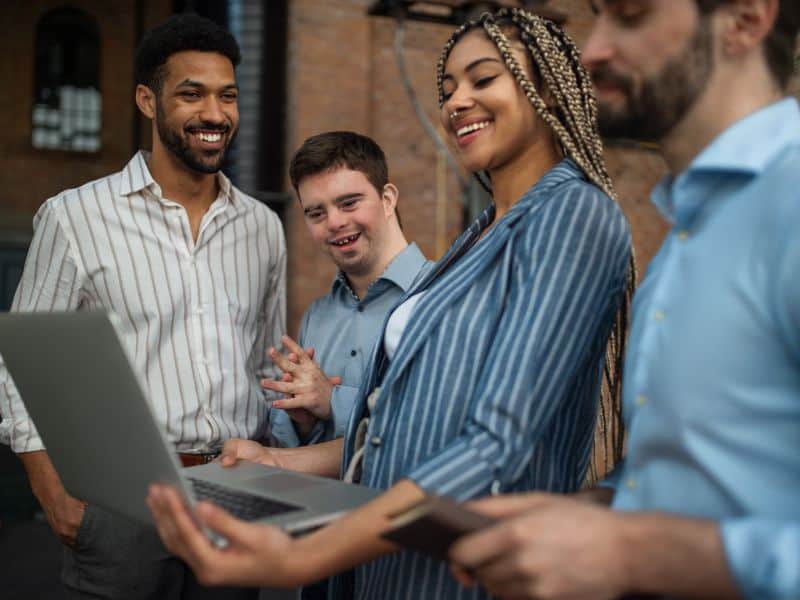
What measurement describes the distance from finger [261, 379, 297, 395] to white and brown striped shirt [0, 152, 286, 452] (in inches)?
11.1

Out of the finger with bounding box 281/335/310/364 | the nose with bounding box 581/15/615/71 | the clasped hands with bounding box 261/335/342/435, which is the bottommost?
the clasped hands with bounding box 261/335/342/435

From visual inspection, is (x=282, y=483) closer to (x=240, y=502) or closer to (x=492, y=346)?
A: (x=240, y=502)

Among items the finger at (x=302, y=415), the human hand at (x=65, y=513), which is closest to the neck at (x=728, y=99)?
the finger at (x=302, y=415)

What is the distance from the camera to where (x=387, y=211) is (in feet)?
8.72

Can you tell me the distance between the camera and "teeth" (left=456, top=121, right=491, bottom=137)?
1646mm

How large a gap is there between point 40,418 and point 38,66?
36.6 feet

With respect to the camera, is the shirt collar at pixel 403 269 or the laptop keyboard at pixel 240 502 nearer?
the laptop keyboard at pixel 240 502

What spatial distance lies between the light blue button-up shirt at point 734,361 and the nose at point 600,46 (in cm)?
19

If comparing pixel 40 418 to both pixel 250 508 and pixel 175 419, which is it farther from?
pixel 175 419

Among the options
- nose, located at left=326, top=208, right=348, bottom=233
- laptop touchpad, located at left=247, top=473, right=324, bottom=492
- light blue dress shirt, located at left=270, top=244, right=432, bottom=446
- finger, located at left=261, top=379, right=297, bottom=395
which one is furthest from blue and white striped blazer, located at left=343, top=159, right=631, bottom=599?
nose, located at left=326, top=208, right=348, bottom=233

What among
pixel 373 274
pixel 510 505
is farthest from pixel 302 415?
pixel 510 505

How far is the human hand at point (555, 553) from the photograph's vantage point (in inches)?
36.4

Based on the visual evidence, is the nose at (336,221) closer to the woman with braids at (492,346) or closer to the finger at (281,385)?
the finger at (281,385)

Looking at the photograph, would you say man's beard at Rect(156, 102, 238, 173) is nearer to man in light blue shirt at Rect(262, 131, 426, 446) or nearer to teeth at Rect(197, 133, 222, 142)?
teeth at Rect(197, 133, 222, 142)
